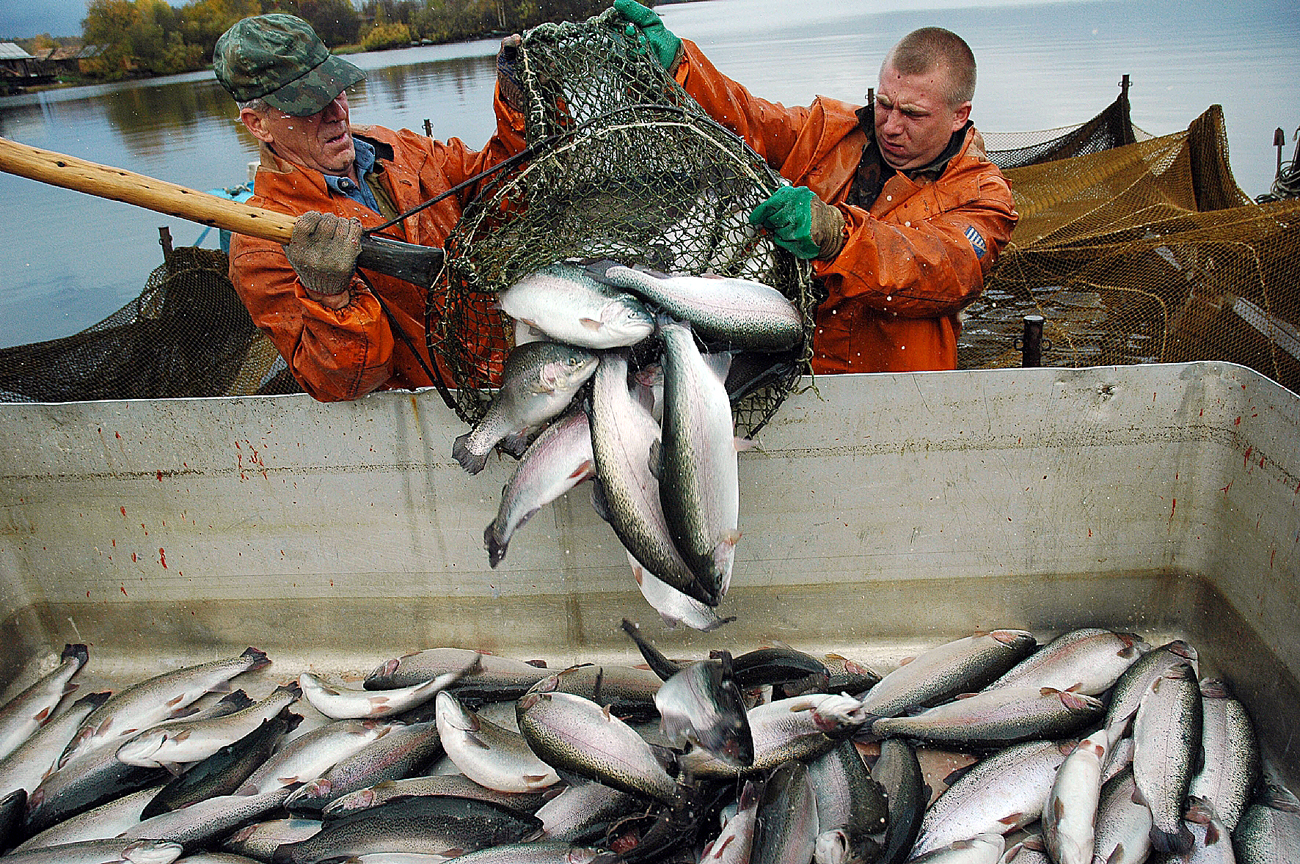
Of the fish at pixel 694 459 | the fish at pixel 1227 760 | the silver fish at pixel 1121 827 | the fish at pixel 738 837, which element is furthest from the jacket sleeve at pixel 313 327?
the fish at pixel 1227 760

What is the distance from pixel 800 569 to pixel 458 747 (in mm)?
1320

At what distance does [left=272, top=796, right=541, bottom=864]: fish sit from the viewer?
2285 millimetres

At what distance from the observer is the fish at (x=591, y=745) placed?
2191 mm

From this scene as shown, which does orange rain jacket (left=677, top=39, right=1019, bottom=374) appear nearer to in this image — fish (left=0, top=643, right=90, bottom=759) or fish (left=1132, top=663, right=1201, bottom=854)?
fish (left=1132, top=663, right=1201, bottom=854)

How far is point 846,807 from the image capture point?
225 cm

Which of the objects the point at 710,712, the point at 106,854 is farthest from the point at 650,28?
the point at 106,854

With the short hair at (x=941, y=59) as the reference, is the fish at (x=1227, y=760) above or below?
below

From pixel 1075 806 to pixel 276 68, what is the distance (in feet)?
10.8

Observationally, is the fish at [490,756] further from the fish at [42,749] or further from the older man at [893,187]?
the older man at [893,187]

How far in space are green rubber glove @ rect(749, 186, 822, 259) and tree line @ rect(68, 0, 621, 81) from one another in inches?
405

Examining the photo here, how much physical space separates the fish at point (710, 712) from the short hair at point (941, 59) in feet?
7.19

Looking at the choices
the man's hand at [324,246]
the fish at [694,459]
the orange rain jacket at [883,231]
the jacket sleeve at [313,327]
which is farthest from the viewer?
the orange rain jacket at [883,231]

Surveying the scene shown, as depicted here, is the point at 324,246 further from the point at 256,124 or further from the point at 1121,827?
the point at 1121,827

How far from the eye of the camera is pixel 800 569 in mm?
2891
